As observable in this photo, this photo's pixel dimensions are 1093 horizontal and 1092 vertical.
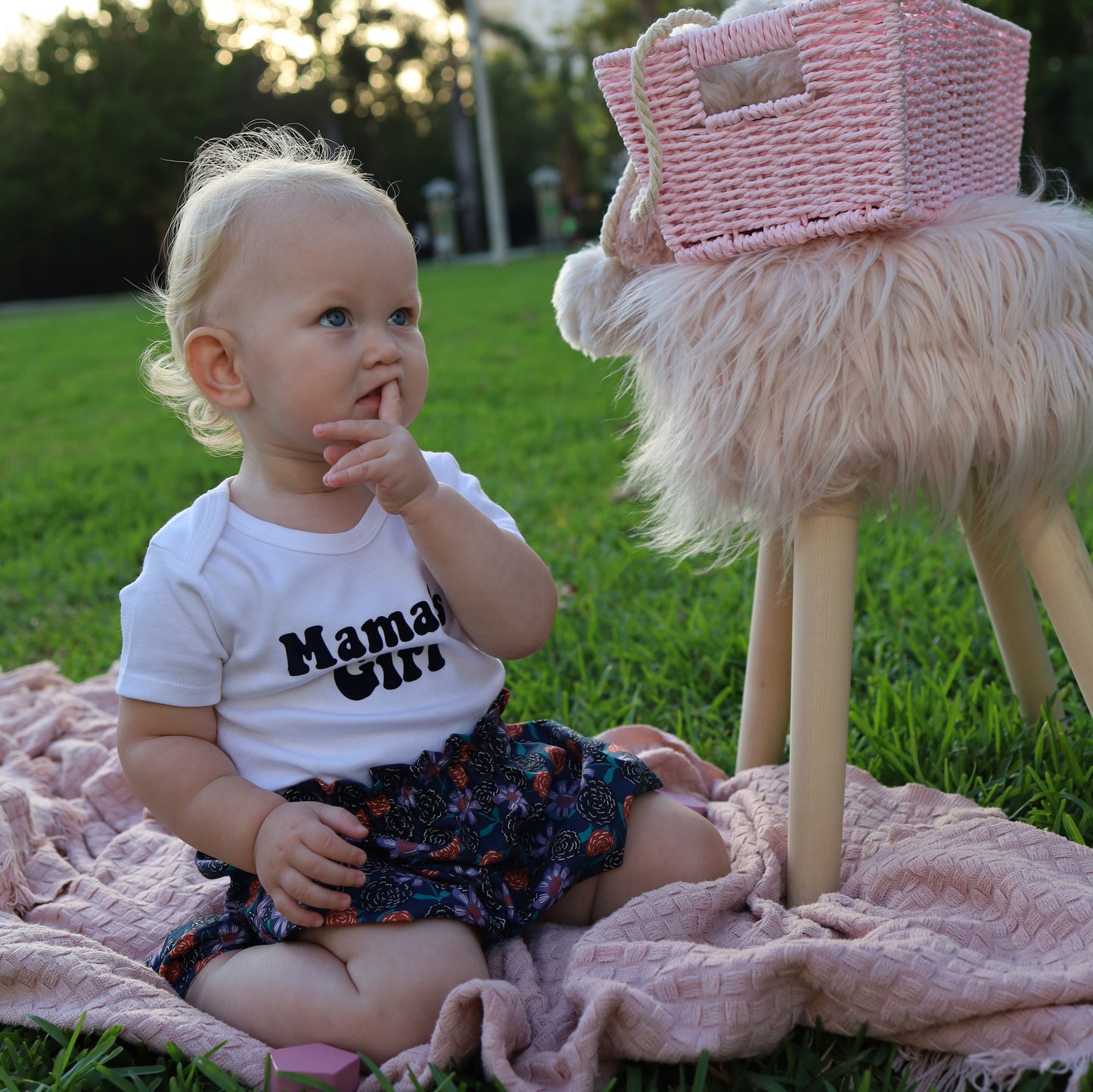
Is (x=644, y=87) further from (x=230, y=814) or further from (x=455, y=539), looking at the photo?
(x=230, y=814)

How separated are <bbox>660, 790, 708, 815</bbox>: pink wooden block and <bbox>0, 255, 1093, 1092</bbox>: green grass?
0.61 feet

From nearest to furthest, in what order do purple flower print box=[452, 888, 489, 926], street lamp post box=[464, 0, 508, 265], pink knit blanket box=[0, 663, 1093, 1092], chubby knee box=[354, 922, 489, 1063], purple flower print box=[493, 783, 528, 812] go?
pink knit blanket box=[0, 663, 1093, 1092] < chubby knee box=[354, 922, 489, 1063] < purple flower print box=[452, 888, 489, 926] < purple flower print box=[493, 783, 528, 812] < street lamp post box=[464, 0, 508, 265]

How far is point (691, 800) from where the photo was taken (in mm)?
1708

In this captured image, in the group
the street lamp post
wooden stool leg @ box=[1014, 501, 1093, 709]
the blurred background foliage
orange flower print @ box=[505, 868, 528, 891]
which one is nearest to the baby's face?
orange flower print @ box=[505, 868, 528, 891]

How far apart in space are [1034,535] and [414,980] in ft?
3.14

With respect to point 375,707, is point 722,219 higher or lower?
higher

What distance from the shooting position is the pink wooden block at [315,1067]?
1.14m

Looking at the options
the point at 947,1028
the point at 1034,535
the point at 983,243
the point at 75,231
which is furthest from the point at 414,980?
the point at 75,231

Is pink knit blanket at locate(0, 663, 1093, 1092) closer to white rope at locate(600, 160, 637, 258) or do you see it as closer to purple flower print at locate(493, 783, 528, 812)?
purple flower print at locate(493, 783, 528, 812)

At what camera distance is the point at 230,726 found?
1410 millimetres

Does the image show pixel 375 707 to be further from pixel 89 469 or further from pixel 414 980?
pixel 89 469

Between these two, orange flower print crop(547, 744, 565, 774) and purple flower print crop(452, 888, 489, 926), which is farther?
orange flower print crop(547, 744, 565, 774)

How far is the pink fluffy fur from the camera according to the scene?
128cm

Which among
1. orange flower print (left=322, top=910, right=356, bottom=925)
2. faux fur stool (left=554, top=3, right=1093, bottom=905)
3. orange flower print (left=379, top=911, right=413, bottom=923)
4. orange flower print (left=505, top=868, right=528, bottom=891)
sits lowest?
orange flower print (left=505, top=868, right=528, bottom=891)
